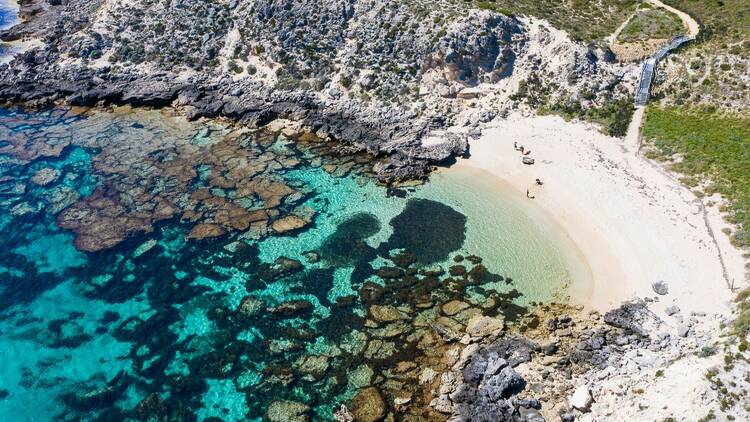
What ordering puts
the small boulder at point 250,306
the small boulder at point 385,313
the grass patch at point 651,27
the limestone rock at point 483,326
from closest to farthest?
1. the limestone rock at point 483,326
2. the small boulder at point 385,313
3. the small boulder at point 250,306
4. the grass patch at point 651,27

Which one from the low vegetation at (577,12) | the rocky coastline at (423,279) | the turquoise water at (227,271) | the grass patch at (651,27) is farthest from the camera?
the low vegetation at (577,12)

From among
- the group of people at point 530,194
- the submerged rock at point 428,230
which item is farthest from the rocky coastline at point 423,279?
the group of people at point 530,194

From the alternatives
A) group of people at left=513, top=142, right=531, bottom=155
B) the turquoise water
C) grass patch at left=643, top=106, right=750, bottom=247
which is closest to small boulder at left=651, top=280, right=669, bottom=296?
the turquoise water

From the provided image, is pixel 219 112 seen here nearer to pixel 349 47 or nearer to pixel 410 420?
pixel 349 47

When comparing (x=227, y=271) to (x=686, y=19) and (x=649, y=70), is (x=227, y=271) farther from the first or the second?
(x=686, y=19)

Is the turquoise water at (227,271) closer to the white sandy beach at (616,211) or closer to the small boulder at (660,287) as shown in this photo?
the white sandy beach at (616,211)

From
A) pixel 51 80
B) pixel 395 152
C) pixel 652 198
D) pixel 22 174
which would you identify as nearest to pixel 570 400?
pixel 652 198

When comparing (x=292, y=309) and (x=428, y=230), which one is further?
(x=428, y=230)

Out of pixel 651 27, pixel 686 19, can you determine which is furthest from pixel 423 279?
pixel 686 19
